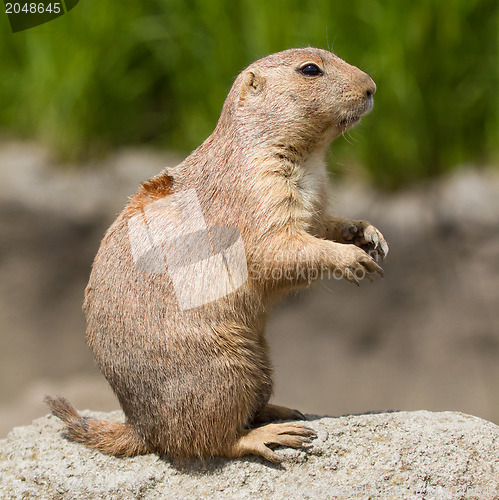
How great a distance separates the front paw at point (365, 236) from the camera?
134 inches

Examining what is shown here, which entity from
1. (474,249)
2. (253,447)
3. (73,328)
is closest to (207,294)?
(253,447)

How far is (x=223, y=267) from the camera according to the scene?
3.04 m

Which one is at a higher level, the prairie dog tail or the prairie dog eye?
the prairie dog eye

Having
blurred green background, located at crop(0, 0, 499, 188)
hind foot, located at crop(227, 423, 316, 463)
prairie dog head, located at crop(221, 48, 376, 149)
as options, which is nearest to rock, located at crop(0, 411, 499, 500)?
hind foot, located at crop(227, 423, 316, 463)

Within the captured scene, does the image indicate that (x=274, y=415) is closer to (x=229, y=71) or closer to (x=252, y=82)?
(x=252, y=82)

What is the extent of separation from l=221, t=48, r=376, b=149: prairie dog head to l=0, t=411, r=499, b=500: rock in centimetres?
130

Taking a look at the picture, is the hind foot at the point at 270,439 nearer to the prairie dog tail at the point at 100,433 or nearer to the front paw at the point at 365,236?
the prairie dog tail at the point at 100,433

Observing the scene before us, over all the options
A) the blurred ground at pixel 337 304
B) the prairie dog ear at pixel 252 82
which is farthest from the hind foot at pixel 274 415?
the blurred ground at pixel 337 304

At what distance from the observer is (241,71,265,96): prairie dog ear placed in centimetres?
324

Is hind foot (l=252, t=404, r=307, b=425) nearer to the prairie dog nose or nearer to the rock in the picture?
the rock

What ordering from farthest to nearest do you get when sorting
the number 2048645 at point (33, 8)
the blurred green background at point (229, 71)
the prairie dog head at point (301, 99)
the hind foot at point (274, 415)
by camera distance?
the number 2048645 at point (33, 8) → the blurred green background at point (229, 71) → the hind foot at point (274, 415) → the prairie dog head at point (301, 99)

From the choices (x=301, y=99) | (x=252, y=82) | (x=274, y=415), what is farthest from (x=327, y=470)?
(x=252, y=82)

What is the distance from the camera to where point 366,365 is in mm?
6512

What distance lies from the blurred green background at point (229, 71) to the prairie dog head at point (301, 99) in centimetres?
268
